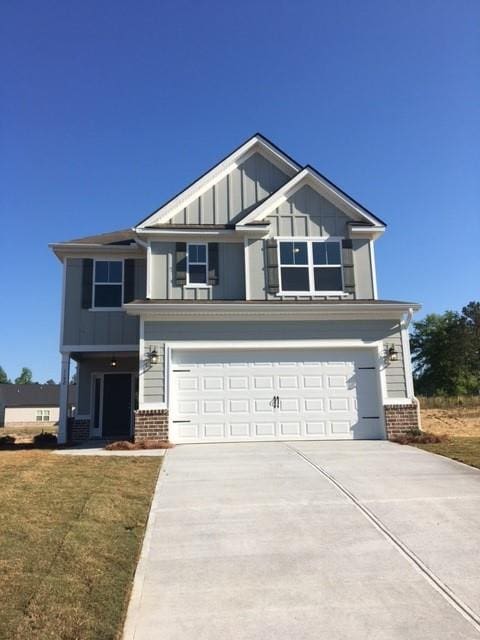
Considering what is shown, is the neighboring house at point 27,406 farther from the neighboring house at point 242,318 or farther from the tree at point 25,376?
the tree at point 25,376

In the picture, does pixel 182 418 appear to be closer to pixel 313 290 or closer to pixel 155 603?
pixel 313 290

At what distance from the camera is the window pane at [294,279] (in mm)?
14289

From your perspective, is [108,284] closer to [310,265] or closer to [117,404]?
[117,404]

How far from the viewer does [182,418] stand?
40.8ft

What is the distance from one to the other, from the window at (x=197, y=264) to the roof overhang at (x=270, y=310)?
5.58 ft

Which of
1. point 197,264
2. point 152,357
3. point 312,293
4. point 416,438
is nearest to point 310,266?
point 312,293

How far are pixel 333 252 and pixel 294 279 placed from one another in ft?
4.84

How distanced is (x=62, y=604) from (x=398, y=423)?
34.5 ft

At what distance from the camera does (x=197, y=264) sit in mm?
14406

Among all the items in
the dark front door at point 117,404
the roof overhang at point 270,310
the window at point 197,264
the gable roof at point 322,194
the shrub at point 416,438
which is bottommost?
the shrub at point 416,438

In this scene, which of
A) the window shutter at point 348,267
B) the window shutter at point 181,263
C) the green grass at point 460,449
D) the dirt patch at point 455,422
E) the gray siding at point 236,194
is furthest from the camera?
the dirt patch at point 455,422

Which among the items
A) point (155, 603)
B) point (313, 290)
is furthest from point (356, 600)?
point (313, 290)

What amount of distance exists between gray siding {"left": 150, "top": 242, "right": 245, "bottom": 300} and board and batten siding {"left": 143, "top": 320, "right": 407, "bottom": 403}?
1433 mm

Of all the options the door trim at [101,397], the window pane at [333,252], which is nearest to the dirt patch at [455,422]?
the window pane at [333,252]
